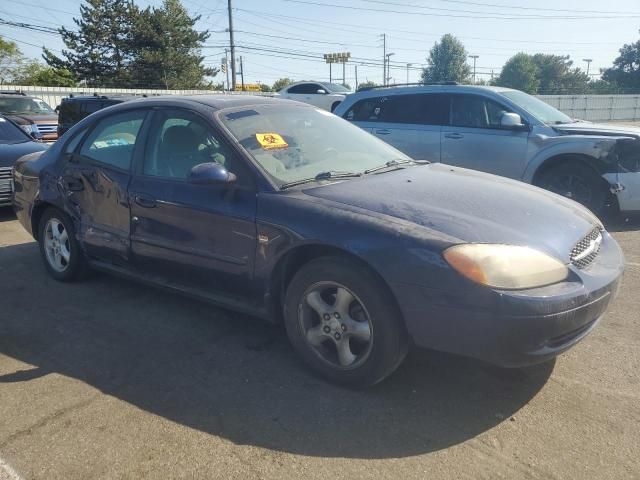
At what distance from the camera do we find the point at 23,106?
16062 mm

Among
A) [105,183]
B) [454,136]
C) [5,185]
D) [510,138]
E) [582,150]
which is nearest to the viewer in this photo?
[105,183]

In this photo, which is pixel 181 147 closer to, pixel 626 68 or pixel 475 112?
pixel 475 112

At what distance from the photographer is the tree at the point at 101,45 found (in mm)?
48469

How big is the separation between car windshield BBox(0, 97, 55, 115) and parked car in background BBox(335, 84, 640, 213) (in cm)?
1142

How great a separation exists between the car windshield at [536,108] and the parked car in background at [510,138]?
0.8 inches

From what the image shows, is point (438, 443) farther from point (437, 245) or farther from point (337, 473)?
point (437, 245)

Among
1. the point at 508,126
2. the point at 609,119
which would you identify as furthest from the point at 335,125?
the point at 609,119

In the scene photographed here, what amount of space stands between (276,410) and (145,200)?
1844 mm

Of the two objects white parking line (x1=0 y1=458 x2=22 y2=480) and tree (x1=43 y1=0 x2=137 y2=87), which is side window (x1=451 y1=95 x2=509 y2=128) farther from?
tree (x1=43 y1=0 x2=137 y2=87)

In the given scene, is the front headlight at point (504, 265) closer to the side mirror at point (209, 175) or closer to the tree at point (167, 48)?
the side mirror at point (209, 175)

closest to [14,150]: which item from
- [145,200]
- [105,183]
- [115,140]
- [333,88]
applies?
[115,140]

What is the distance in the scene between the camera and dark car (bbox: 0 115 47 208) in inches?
311

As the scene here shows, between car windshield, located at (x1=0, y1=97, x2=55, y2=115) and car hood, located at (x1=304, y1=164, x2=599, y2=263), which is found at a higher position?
→ car windshield, located at (x1=0, y1=97, x2=55, y2=115)

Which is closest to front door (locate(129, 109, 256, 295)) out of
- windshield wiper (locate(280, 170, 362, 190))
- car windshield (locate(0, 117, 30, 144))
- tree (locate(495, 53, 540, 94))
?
windshield wiper (locate(280, 170, 362, 190))
